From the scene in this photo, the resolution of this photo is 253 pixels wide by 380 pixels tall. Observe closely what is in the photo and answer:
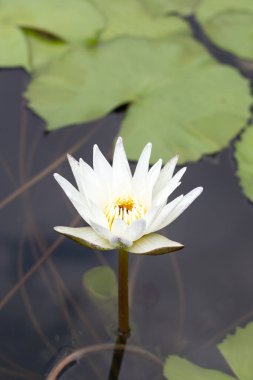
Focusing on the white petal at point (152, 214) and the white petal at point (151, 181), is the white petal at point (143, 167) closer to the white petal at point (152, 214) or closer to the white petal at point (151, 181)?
the white petal at point (151, 181)

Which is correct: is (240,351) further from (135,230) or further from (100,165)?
(100,165)

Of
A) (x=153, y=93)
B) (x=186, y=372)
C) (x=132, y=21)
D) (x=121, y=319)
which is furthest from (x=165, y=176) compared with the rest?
(x=132, y=21)

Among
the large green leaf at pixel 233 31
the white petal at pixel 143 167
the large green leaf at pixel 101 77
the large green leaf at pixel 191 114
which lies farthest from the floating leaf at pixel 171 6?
the white petal at pixel 143 167

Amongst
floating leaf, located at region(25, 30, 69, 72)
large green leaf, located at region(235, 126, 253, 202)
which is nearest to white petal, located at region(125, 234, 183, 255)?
large green leaf, located at region(235, 126, 253, 202)

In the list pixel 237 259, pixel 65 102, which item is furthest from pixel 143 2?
pixel 237 259

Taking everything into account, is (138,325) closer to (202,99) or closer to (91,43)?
(202,99)
